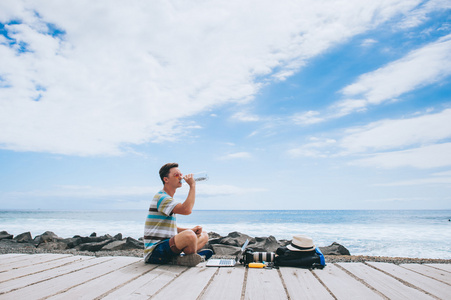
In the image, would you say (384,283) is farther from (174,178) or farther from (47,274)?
(47,274)

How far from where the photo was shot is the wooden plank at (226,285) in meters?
2.71

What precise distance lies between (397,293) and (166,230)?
8.61ft

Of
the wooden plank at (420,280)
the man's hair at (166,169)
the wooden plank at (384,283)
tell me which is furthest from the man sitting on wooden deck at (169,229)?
the wooden plank at (420,280)

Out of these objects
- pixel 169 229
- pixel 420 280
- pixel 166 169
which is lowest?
pixel 420 280

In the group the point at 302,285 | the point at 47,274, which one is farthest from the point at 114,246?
the point at 302,285

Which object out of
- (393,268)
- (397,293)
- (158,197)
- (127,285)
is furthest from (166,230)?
(393,268)

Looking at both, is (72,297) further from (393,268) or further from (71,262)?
(393,268)

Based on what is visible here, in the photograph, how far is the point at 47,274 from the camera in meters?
3.54

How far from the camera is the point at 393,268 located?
3.83 m

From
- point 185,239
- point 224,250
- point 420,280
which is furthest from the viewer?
point 224,250

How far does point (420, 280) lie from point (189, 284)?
2.41 meters

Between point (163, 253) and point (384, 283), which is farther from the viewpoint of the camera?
point (163, 253)

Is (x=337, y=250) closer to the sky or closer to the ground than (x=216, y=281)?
closer to the ground

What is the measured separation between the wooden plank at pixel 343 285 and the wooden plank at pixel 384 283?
0.40ft
